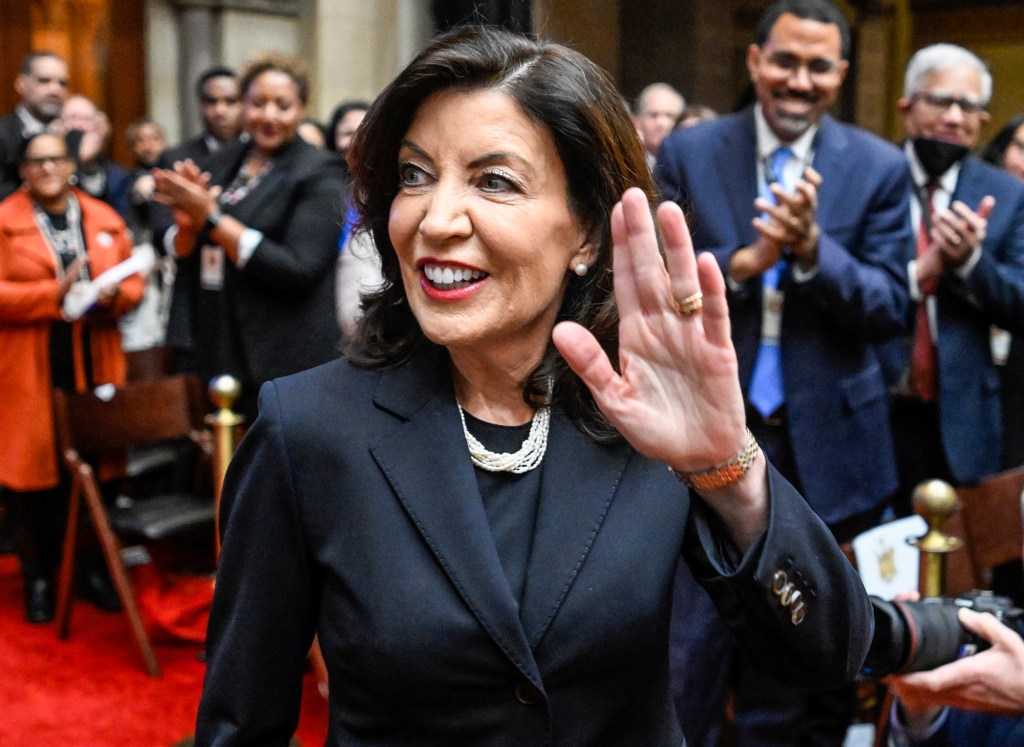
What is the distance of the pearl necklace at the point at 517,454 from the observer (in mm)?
1526

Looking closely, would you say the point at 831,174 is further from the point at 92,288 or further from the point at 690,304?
the point at 92,288

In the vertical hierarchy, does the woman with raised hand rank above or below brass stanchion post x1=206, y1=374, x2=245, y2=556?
above

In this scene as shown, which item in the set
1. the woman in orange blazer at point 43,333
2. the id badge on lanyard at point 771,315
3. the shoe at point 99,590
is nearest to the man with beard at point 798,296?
the id badge on lanyard at point 771,315

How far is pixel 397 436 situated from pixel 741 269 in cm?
147

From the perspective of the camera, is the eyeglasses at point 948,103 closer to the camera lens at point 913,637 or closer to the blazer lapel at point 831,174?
the blazer lapel at point 831,174

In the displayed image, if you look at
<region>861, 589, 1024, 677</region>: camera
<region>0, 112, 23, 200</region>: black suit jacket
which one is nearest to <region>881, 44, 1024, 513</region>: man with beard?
<region>861, 589, 1024, 677</region>: camera

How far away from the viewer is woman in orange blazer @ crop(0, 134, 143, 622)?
4613mm

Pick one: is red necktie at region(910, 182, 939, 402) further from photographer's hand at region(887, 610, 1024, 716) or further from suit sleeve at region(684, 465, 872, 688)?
suit sleeve at region(684, 465, 872, 688)

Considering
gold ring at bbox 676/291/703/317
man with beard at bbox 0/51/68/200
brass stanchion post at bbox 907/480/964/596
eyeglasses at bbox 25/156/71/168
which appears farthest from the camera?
man with beard at bbox 0/51/68/200

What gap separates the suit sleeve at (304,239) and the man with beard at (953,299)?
1841 millimetres

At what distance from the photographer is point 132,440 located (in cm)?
422

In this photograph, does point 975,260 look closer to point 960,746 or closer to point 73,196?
point 960,746

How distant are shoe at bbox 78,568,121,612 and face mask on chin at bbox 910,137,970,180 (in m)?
3.50

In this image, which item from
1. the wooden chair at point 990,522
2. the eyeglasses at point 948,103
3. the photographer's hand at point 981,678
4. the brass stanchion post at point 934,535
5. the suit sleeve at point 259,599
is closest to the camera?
the suit sleeve at point 259,599
